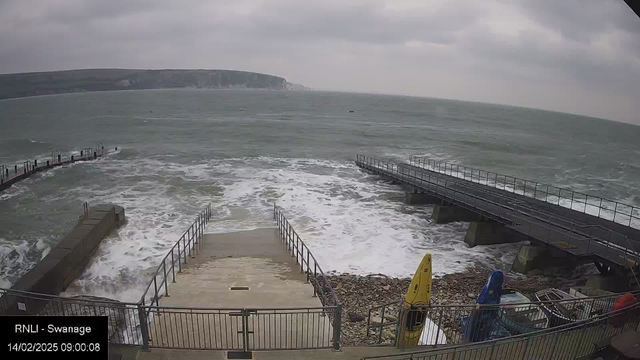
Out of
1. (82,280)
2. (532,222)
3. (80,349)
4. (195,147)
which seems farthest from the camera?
(195,147)

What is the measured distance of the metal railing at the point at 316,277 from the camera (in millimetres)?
7145

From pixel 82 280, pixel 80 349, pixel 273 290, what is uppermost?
pixel 80 349

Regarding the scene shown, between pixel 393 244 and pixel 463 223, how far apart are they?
6099 mm

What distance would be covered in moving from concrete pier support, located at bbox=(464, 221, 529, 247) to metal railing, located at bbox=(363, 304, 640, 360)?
1133cm

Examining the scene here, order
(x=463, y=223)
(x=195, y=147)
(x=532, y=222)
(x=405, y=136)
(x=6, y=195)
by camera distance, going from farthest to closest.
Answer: (x=405, y=136), (x=195, y=147), (x=6, y=195), (x=463, y=223), (x=532, y=222)

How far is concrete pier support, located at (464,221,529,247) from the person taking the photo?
19.3 m

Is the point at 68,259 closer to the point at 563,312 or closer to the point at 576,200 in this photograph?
the point at 563,312

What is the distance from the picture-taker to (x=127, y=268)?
1566 centimetres

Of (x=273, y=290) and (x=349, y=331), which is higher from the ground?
(x=273, y=290)

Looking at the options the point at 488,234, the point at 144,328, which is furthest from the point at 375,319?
the point at 488,234

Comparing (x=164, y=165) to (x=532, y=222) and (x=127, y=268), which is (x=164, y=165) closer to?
(x=127, y=268)

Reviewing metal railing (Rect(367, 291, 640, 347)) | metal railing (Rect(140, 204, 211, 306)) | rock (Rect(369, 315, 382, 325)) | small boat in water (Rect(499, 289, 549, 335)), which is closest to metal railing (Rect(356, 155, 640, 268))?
metal railing (Rect(367, 291, 640, 347))

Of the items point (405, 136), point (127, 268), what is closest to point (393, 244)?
point (127, 268)

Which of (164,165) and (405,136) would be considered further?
(405,136)
